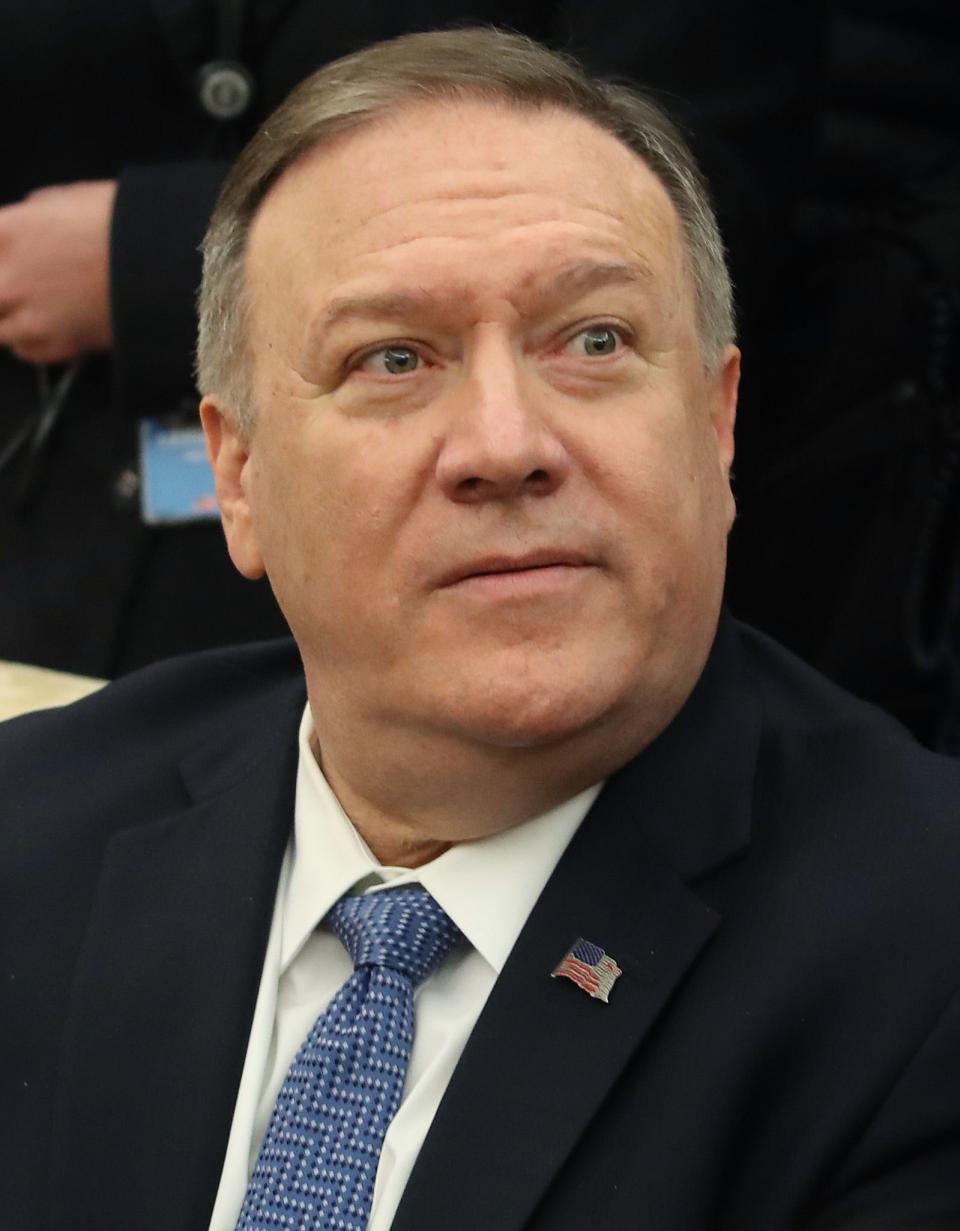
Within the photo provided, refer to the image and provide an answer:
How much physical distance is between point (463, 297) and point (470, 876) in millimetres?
597

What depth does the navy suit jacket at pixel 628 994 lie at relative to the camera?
5.99ft

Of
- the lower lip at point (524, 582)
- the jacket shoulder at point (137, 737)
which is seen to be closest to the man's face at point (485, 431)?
the lower lip at point (524, 582)

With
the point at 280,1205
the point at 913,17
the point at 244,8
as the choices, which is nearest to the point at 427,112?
the point at 244,8

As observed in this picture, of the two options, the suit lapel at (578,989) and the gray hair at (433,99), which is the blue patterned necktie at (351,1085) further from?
the gray hair at (433,99)

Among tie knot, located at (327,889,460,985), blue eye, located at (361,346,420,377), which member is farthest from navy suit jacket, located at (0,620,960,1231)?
blue eye, located at (361,346,420,377)

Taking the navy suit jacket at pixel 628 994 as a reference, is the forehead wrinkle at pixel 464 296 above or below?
above

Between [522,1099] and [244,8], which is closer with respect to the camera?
[522,1099]

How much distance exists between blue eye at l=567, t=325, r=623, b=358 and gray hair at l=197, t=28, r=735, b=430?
0.16 meters

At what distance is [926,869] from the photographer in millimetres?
1957

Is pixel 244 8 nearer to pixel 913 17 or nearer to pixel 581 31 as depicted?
pixel 581 31

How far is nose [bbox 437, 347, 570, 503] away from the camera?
1919 millimetres

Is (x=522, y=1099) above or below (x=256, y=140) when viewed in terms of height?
below

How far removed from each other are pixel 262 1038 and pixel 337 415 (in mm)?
657

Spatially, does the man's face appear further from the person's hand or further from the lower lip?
the person's hand
